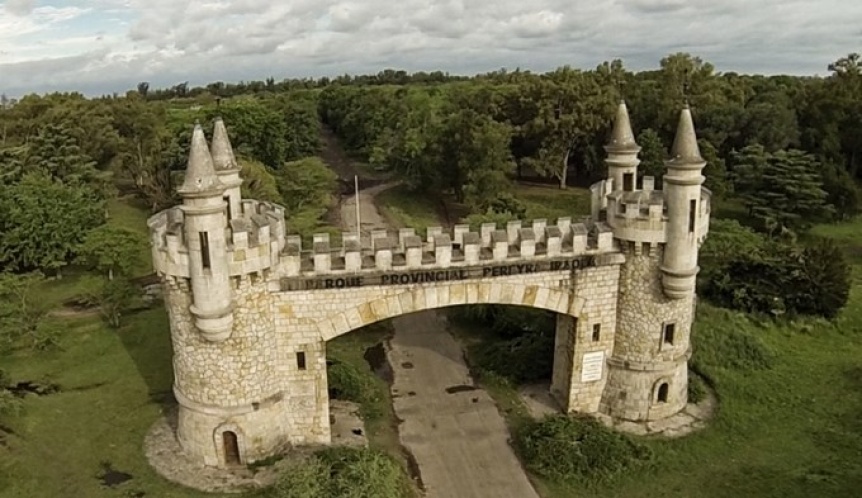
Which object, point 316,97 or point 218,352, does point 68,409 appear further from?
point 316,97

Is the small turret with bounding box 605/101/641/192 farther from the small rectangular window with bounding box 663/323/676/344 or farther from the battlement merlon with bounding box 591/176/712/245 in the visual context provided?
the small rectangular window with bounding box 663/323/676/344

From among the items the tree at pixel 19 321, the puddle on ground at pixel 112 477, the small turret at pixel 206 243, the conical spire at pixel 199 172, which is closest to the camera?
the conical spire at pixel 199 172

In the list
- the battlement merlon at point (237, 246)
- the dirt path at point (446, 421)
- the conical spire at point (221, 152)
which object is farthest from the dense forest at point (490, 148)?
the battlement merlon at point (237, 246)

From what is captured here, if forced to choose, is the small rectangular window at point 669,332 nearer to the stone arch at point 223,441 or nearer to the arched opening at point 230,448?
the stone arch at point 223,441

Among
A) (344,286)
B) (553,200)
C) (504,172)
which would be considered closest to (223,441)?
(344,286)

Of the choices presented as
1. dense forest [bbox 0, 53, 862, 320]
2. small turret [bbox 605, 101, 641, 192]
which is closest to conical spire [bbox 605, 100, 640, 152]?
small turret [bbox 605, 101, 641, 192]

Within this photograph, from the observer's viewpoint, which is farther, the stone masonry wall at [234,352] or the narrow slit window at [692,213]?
the narrow slit window at [692,213]

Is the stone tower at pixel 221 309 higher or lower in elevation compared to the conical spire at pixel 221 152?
lower
